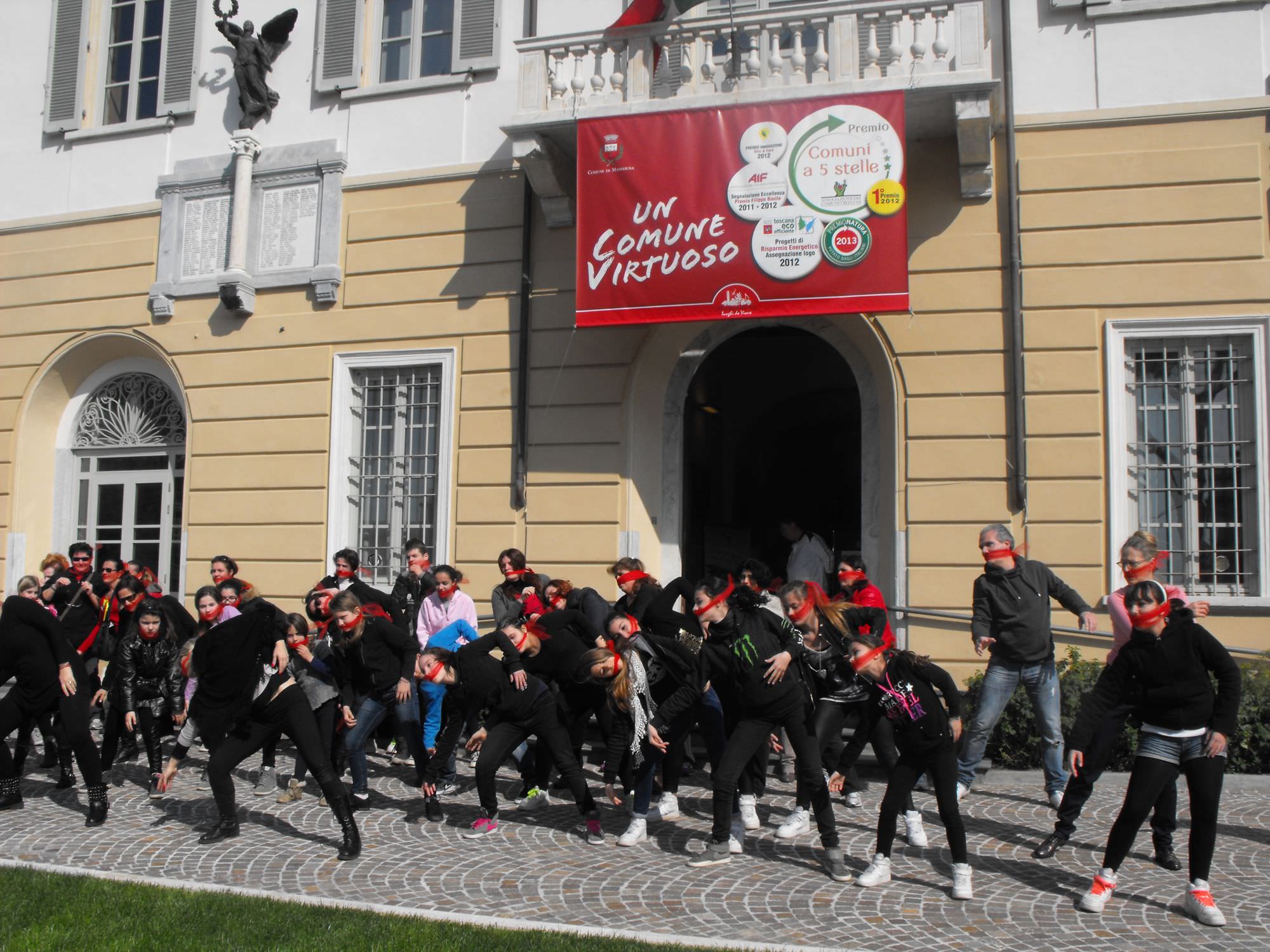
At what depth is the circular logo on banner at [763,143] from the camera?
35.1ft

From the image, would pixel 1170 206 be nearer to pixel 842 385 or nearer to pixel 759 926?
pixel 842 385

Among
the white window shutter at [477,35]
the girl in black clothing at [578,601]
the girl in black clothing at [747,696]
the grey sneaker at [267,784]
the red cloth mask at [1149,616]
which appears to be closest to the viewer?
the red cloth mask at [1149,616]

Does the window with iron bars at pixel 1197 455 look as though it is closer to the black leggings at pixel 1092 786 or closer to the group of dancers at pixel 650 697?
the group of dancers at pixel 650 697

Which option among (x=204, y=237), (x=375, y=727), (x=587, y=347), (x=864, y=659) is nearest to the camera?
(x=864, y=659)

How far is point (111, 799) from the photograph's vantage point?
28.0ft

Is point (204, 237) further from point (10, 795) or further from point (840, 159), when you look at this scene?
point (840, 159)

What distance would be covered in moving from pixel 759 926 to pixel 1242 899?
Result: 258 cm

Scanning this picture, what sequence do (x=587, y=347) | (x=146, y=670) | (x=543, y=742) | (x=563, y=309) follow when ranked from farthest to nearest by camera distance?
(x=563, y=309) < (x=587, y=347) < (x=146, y=670) < (x=543, y=742)

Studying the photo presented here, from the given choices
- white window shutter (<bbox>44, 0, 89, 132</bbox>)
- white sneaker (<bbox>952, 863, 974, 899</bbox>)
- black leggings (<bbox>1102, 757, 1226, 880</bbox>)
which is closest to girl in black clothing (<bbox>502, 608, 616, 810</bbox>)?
white sneaker (<bbox>952, 863, 974, 899</bbox>)

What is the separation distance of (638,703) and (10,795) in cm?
474

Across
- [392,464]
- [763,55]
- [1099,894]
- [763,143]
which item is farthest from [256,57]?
[1099,894]

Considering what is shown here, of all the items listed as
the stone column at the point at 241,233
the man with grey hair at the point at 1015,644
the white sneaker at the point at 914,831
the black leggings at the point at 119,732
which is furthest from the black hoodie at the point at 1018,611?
the stone column at the point at 241,233

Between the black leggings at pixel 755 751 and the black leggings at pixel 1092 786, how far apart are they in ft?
4.58

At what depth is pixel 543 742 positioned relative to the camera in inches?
297
